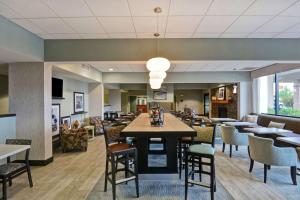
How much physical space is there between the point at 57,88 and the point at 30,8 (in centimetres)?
359

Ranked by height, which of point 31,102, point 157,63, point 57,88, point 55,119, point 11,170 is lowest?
point 11,170

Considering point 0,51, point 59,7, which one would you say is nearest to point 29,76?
point 0,51

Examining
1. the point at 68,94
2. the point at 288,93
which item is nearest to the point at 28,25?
the point at 68,94

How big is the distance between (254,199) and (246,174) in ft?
3.71

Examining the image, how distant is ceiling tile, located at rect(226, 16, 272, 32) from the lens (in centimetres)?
358

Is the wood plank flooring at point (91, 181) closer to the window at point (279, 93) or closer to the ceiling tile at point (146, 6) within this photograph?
the ceiling tile at point (146, 6)

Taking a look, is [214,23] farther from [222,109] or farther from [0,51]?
[222,109]

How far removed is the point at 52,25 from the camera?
388 cm

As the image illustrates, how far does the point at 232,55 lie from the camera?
4754 millimetres

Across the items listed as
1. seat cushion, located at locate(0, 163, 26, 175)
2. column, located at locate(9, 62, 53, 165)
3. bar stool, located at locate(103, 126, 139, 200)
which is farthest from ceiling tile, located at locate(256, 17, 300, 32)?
seat cushion, located at locate(0, 163, 26, 175)

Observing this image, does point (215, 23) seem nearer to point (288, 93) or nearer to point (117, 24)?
point (117, 24)

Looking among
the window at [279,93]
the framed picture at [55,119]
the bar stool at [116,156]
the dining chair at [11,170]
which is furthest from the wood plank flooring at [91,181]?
the window at [279,93]

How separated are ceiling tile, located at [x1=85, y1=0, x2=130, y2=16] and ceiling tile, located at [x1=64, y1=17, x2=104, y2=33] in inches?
12.7

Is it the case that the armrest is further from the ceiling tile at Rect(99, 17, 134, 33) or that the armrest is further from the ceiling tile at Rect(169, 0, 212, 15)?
the ceiling tile at Rect(99, 17, 134, 33)
